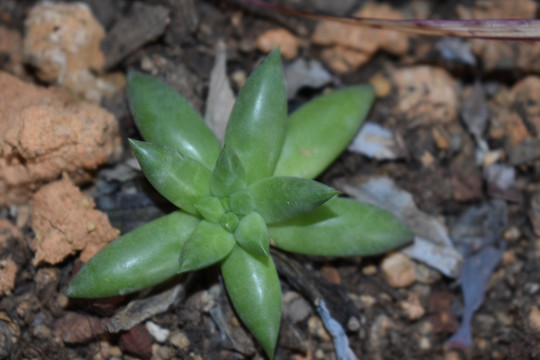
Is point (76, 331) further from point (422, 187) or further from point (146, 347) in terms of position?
point (422, 187)

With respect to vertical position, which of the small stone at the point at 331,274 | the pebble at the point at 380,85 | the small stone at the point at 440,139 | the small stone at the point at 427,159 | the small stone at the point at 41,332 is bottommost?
the small stone at the point at 41,332

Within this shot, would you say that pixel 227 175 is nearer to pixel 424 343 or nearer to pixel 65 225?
pixel 65 225

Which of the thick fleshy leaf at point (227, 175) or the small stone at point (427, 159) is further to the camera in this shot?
the small stone at point (427, 159)

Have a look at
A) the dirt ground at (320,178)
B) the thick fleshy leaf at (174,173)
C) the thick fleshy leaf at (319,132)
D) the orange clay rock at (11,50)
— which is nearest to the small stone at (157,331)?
the dirt ground at (320,178)

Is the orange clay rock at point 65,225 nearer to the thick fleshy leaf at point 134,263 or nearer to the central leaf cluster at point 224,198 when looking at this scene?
the thick fleshy leaf at point 134,263

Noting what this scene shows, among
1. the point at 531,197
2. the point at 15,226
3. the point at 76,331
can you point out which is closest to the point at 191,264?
the point at 76,331

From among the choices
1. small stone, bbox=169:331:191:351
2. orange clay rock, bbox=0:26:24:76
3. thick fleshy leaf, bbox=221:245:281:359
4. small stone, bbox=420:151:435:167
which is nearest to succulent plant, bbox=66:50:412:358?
thick fleshy leaf, bbox=221:245:281:359

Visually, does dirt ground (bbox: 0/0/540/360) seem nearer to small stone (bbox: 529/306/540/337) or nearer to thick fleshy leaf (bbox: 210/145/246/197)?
small stone (bbox: 529/306/540/337)

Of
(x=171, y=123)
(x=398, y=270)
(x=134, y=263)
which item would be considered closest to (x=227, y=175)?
(x=171, y=123)
